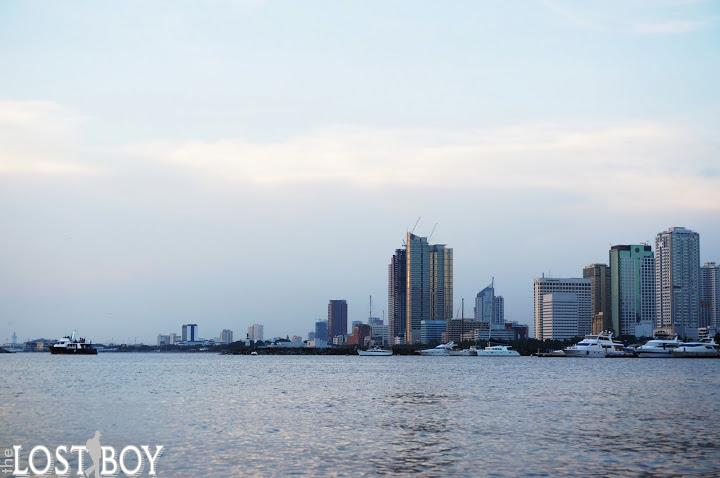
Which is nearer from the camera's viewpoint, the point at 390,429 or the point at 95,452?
the point at 95,452

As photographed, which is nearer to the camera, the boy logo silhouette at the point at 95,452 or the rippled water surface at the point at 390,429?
the boy logo silhouette at the point at 95,452

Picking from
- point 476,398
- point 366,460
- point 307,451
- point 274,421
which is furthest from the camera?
point 476,398

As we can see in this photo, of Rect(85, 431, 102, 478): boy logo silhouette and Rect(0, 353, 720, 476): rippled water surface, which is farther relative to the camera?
Rect(0, 353, 720, 476): rippled water surface

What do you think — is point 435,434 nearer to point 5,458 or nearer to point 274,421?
point 274,421

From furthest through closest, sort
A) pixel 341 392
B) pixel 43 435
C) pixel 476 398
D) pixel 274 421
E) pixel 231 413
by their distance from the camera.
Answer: pixel 341 392, pixel 476 398, pixel 231 413, pixel 274 421, pixel 43 435

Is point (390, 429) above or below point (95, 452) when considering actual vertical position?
below

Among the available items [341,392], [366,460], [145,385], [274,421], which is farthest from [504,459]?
[145,385]

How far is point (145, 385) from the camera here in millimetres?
110062

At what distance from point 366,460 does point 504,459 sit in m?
7.16

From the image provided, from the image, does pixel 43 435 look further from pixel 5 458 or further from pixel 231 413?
pixel 231 413

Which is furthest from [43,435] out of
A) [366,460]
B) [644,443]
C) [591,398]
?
[591,398]

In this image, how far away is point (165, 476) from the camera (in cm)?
3825

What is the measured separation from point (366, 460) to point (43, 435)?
22550 mm

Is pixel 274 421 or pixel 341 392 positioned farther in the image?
pixel 341 392
